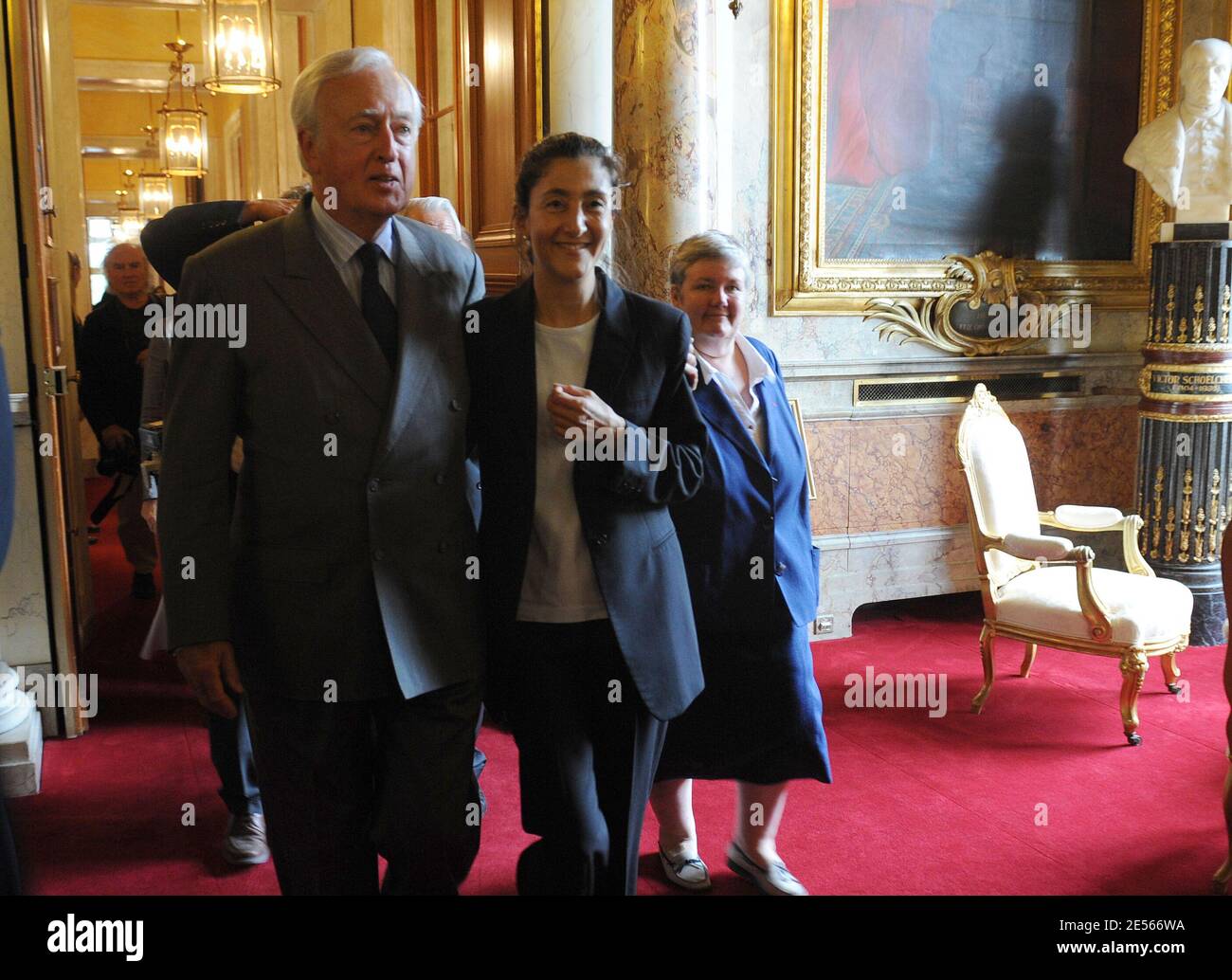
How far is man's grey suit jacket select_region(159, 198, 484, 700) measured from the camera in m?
1.96

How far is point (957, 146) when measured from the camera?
19.3 ft

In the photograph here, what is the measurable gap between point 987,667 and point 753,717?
209 centimetres

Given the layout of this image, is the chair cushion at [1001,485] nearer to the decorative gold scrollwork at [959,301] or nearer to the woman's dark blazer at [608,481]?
the decorative gold scrollwork at [959,301]

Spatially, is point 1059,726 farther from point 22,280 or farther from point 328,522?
point 22,280

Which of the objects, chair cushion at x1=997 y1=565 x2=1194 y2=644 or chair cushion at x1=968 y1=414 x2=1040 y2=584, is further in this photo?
chair cushion at x1=968 y1=414 x2=1040 y2=584

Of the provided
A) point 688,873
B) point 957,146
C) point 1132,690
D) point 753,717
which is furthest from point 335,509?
point 957,146

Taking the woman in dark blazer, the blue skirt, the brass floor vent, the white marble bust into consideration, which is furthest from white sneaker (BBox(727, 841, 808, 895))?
the white marble bust

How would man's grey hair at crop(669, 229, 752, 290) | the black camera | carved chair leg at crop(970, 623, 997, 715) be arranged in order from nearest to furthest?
man's grey hair at crop(669, 229, 752, 290) < carved chair leg at crop(970, 623, 997, 715) < the black camera

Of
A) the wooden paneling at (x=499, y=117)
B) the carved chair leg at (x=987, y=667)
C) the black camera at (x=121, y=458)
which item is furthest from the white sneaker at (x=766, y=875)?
the black camera at (x=121, y=458)

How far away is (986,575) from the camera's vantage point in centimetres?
472

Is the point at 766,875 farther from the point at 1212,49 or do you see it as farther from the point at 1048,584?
the point at 1212,49

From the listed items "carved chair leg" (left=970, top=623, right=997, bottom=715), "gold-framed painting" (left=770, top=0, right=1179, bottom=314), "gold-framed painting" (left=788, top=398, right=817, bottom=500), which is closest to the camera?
"gold-framed painting" (left=788, top=398, right=817, bottom=500)

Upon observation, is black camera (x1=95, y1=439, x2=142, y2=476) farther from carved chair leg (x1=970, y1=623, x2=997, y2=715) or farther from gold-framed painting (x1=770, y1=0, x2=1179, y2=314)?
carved chair leg (x1=970, y1=623, x2=997, y2=715)

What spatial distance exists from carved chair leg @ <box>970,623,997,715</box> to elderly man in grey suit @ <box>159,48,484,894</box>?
3034mm
